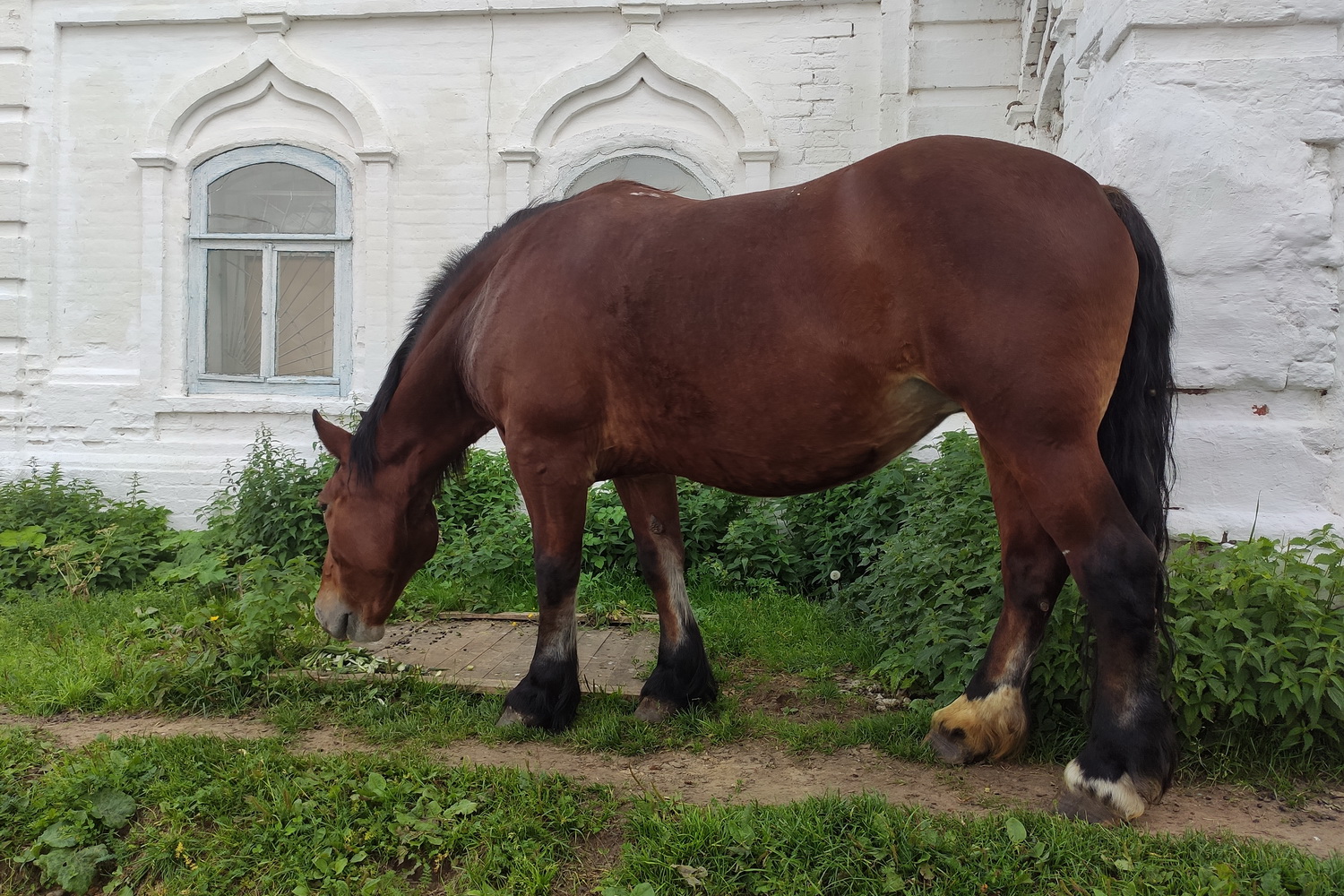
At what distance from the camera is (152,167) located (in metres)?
7.11

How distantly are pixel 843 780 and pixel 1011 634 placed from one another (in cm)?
70

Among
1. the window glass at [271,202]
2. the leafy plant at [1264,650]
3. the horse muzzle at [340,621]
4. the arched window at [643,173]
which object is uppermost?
the arched window at [643,173]

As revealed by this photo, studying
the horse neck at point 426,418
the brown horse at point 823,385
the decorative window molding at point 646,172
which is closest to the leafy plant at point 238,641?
the brown horse at point 823,385

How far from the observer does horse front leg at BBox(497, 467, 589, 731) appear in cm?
308

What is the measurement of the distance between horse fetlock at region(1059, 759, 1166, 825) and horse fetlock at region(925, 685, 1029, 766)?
400 mm

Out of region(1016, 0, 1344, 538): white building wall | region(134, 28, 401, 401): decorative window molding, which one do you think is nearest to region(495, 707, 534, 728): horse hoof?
region(1016, 0, 1344, 538): white building wall

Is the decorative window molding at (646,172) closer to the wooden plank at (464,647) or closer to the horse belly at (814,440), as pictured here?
the wooden plank at (464,647)

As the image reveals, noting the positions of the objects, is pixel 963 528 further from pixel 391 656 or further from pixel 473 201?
pixel 473 201

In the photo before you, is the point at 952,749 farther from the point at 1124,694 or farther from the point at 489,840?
the point at 489,840

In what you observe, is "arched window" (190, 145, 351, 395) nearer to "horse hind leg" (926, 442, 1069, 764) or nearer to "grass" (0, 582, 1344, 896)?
"grass" (0, 582, 1344, 896)

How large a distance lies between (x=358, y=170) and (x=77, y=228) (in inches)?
95.5

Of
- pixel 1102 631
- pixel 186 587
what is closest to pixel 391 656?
pixel 186 587

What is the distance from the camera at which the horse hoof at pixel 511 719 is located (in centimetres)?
317

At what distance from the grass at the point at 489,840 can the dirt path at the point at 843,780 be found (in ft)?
0.54
